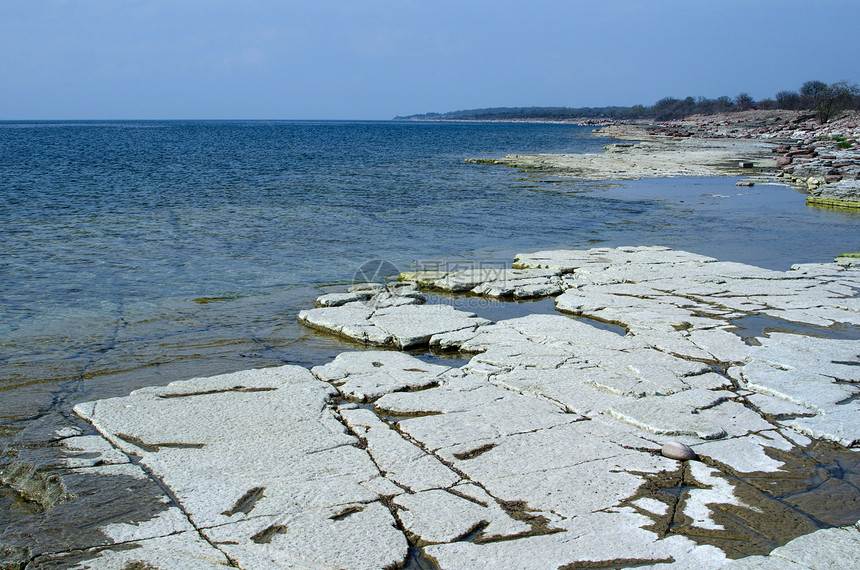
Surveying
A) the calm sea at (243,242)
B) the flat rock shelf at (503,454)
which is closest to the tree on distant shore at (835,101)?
the calm sea at (243,242)

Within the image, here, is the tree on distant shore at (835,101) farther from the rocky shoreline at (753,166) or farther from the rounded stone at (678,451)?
the rounded stone at (678,451)

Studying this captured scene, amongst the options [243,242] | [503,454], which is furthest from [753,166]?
[503,454]

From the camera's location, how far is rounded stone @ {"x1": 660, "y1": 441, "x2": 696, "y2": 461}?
398cm

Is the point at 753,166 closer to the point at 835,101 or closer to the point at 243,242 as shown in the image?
the point at 243,242

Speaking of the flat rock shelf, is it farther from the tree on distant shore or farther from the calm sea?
the tree on distant shore

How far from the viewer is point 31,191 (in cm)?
2089

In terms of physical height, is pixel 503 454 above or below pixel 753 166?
below

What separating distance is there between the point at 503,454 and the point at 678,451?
1049mm

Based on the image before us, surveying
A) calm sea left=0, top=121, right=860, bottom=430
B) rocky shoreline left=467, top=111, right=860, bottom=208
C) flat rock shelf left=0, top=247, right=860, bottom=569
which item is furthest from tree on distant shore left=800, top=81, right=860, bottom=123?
flat rock shelf left=0, top=247, right=860, bottom=569

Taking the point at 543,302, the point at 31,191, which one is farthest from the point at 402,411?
the point at 31,191

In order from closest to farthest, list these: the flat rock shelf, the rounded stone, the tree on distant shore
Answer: the flat rock shelf
the rounded stone
the tree on distant shore

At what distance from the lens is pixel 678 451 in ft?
13.1

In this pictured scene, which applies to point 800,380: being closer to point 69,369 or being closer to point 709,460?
point 709,460

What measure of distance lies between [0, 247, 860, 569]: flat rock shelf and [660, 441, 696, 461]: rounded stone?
2.1 inches
